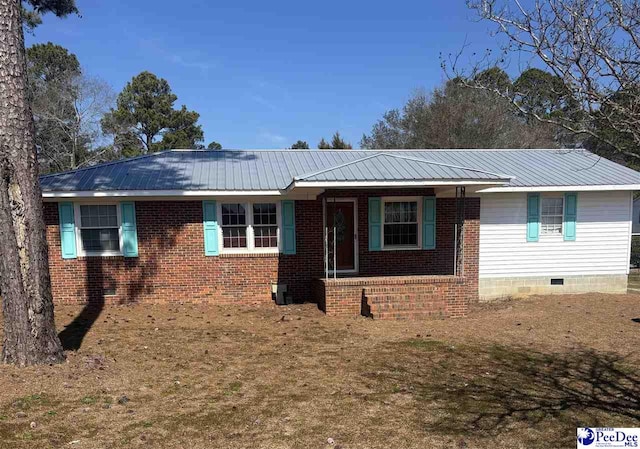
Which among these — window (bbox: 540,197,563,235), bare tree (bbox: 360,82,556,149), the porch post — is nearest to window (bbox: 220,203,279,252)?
the porch post

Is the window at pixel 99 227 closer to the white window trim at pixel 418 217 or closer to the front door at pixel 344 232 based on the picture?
the front door at pixel 344 232

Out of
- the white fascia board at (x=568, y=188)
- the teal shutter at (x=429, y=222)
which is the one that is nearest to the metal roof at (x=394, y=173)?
the teal shutter at (x=429, y=222)

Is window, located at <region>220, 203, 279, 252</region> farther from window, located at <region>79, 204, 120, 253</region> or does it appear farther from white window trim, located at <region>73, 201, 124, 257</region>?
window, located at <region>79, 204, 120, 253</region>

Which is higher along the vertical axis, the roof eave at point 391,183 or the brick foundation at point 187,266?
the roof eave at point 391,183

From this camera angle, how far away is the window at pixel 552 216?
11508 mm

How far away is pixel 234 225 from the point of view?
10.3m

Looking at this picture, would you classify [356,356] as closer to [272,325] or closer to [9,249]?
[272,325]

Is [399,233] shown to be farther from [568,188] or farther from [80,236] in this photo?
[80,236]

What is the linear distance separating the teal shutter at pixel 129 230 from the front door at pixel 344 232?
475 centimetres

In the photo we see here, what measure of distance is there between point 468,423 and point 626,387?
255 cm

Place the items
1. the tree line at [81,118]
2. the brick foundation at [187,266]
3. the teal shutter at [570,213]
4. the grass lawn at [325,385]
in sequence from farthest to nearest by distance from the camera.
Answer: the tree line at [81,118] → the teal shutter at [570,213] → the brick foundation at [187,266] → the grass lawn at [325,385]

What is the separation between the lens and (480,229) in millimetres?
11219

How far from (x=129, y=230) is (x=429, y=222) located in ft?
24.7

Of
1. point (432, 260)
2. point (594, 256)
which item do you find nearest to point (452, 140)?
point (594, 256)
